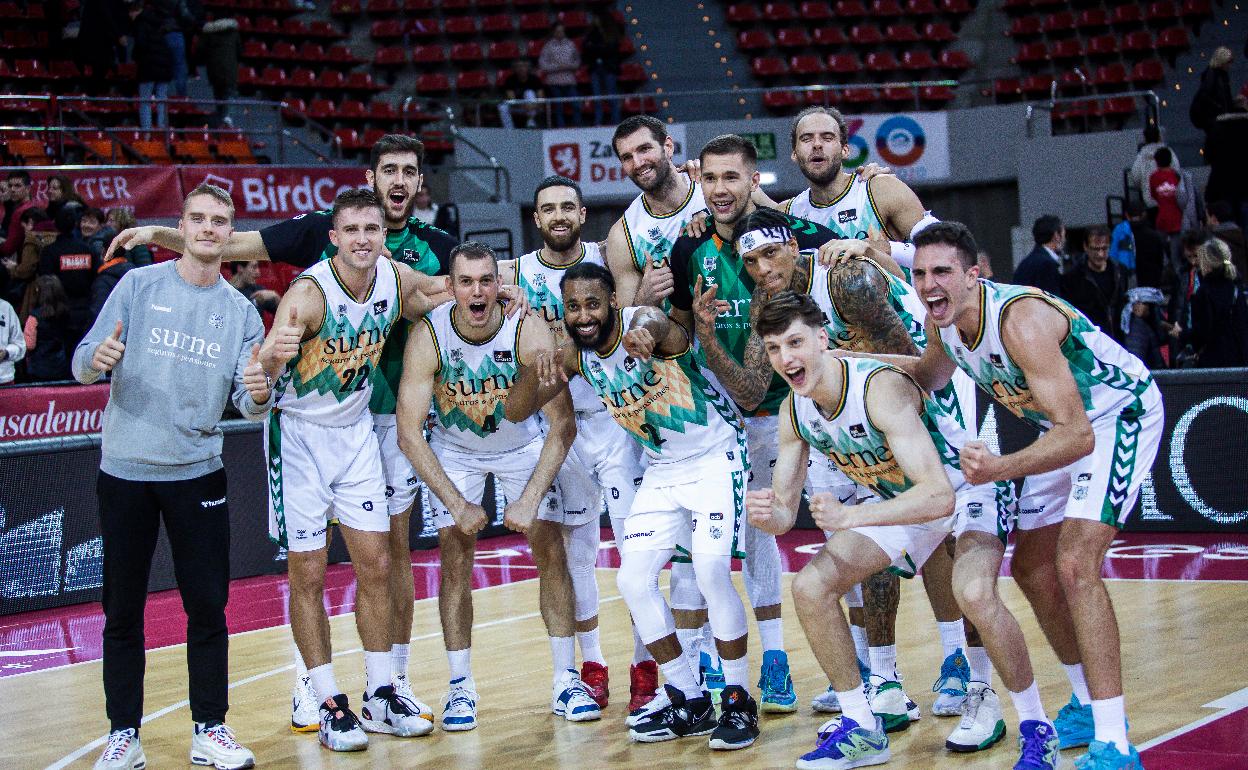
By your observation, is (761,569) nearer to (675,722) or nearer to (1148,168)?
(675,722)

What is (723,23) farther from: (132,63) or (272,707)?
(272,707)

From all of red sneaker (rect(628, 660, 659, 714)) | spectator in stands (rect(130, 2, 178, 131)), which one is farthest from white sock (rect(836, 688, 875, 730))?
spectator in stands (rect(130, 2, 178, 131))

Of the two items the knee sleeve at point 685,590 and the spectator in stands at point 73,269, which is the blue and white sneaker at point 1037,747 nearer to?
Answer: the knee sleeve at point 685,590

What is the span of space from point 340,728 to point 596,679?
132 cm

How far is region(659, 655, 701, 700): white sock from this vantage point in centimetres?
624

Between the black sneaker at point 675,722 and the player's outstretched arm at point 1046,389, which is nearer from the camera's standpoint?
the player's outstretched arm at point 1046,389

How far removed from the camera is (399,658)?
22.6 feet

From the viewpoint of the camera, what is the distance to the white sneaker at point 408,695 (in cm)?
656

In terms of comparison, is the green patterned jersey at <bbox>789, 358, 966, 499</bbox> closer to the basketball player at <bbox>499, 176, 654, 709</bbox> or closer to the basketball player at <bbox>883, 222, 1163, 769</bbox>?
the basketball player at <bbox>883, 222, 1163, 769</bbox>

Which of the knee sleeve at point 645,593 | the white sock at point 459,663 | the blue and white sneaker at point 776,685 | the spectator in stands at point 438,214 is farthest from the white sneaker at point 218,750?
the spectator in stands at point 438,214

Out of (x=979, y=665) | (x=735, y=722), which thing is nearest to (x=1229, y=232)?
(x=979, y=665)

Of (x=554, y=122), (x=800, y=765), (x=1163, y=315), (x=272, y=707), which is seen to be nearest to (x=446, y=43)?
(x=554, y=122)

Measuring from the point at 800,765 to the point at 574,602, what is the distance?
1.75 metres

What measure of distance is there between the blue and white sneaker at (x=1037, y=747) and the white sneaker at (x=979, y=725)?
38 centimetres
